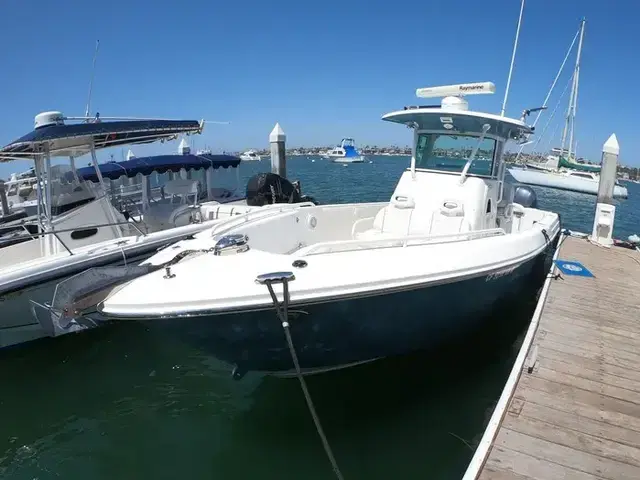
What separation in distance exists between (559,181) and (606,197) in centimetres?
3071

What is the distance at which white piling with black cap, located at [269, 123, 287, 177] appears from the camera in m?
14.6

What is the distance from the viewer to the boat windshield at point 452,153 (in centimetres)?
648

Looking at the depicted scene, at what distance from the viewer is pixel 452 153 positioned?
663 centimetres

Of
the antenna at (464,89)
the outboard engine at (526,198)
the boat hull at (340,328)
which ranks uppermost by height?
the antenna at (464,89)

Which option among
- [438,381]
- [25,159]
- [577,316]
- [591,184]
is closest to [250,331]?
[438,381]

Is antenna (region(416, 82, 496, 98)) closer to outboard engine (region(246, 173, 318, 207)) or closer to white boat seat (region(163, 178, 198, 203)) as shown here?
outboard engine (region(246, 173, 318, 207))

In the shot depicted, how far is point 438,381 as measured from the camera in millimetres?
5355

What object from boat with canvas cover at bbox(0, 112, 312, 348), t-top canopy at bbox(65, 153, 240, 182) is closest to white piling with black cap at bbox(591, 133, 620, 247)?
boat with canvas cover at bbox(0, 112, 312, 348)

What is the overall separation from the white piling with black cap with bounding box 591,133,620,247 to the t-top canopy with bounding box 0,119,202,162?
8869 mm

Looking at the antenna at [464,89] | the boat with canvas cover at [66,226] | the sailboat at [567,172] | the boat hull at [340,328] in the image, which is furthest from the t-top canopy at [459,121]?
the sailboat at [567,172]

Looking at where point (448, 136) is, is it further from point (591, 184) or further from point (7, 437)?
point (591, 184)

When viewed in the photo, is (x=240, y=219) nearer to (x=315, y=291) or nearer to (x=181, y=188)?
(x=315, y=291)

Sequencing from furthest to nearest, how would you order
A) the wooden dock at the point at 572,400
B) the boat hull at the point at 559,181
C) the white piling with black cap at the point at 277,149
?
the boat hull at the point at 559,181 < the white piling with black cap at the point at 277,149 < the wooden dock at the point at 572,400

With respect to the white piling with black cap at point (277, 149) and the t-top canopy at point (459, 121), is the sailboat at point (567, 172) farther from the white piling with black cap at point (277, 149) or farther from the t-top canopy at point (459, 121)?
the t-top canopy at point (459, 121)
